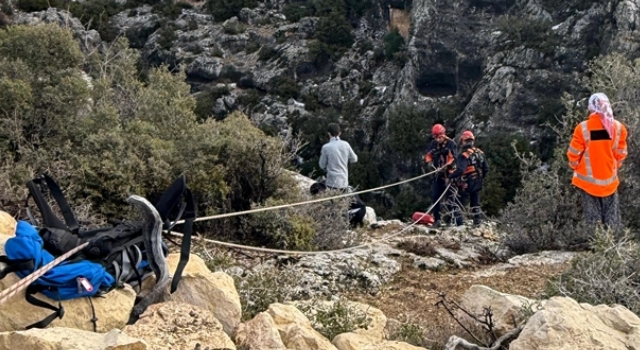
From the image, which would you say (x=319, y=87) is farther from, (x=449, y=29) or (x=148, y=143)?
(x=148, y=143)

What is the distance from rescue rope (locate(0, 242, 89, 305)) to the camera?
2.61 metres

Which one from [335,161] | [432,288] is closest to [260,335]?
[432,288]

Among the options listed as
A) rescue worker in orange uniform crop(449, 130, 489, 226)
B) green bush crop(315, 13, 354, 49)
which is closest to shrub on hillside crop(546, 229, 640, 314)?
rescue worker in orange uniform crop(449, 130, 489, 226)

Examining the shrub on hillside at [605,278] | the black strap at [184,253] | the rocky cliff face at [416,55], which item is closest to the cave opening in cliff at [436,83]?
the rocky cliff face at [416,55]

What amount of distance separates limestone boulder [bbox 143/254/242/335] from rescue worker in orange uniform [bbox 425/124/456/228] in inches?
243

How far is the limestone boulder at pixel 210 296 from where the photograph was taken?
3.26 m

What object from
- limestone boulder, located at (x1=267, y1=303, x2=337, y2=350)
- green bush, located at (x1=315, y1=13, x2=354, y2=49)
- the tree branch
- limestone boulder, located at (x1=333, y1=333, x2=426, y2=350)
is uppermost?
limestone boulder, located at (x1=267, y1=303, x2=337, y2=350)

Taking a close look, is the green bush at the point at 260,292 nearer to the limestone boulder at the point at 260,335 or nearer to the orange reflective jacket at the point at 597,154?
the limestone boulder at the point at 260,335

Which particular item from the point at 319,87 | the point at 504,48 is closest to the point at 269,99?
the point at 319,87

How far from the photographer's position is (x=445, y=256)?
6.98 m

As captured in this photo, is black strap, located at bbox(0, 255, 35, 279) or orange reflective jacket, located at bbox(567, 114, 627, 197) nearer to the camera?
black strap, located at bbox(0, 255, 35, 279)

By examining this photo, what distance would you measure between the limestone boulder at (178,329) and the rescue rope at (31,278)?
0.43 m

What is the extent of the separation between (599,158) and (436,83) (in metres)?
31.2

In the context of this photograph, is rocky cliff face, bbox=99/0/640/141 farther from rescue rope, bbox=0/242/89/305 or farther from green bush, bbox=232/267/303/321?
rescue rope, bbox=0/242/89/305
